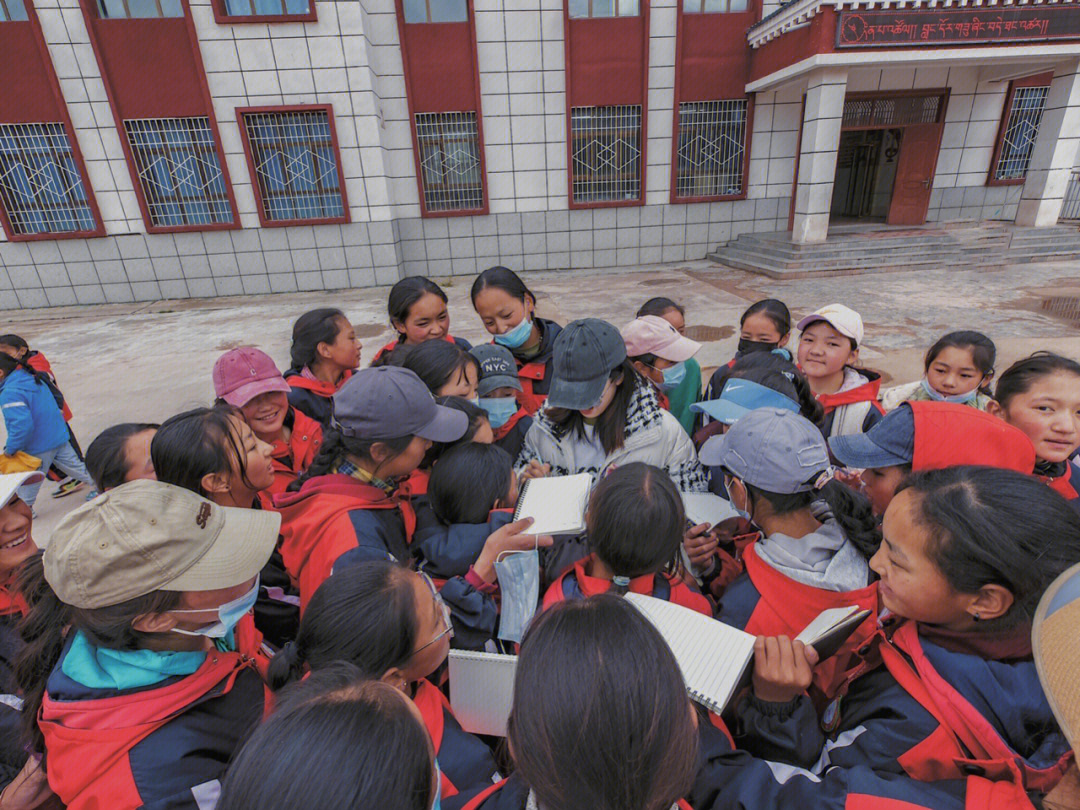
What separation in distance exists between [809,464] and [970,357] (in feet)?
4.47

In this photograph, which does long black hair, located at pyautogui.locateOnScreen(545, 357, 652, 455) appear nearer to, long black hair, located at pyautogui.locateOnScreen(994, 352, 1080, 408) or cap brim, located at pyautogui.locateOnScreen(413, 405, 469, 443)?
cap brim, located at pyautogui.locateOnScreen(413, 405, 469, 443)

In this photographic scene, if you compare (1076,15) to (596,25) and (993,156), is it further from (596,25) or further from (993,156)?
(596,25)

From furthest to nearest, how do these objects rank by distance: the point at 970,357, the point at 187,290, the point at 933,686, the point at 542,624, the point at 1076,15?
the point at 187,290 < the point at 1076,15 < the point at 970,357 < the point at 933,686 < the point at 542,624

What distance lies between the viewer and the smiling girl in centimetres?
160

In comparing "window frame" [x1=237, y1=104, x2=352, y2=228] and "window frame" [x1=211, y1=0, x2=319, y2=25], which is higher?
"window frame" [x1=211, y1=0, x2=319, y2=25]

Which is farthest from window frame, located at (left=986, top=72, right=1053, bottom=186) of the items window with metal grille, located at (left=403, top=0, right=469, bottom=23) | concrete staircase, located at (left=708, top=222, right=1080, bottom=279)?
window with metal grille, located at (left=403, top=0, right=469, bottom=23)

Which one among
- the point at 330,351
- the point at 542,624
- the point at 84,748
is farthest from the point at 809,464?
the point at 330,351

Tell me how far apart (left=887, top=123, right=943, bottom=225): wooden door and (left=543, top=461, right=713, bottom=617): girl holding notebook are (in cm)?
1176

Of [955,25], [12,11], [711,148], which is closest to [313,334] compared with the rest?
[711,148]

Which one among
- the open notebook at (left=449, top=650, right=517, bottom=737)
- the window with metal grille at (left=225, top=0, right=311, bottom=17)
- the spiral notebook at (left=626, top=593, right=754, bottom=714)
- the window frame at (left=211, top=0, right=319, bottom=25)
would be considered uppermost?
the window with metal grille at (left=225, top=0, right=311, bottom=17)

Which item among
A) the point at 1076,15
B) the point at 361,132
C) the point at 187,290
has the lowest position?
the point at 187,290

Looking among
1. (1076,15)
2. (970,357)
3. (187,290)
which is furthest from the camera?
(187,290)

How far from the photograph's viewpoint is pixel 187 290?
29.5 feet

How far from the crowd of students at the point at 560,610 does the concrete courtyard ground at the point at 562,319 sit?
2.73 metres
